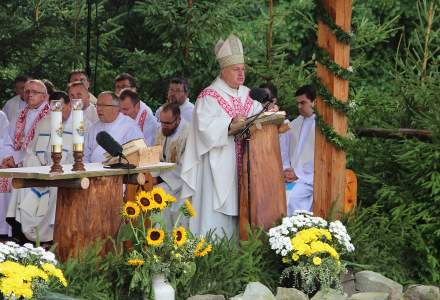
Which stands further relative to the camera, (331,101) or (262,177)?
(331,101)

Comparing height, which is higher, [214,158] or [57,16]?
[57,16]

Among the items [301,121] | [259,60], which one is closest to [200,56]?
[259,60]

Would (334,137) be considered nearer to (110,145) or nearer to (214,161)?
(214,161)

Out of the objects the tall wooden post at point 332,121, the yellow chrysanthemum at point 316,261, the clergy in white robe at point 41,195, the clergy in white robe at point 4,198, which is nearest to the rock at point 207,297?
the yellow chrysanthemum at point 316,261

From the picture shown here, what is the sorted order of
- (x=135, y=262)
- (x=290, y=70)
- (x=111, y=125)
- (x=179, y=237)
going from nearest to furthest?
(x=135, y=262), (x=179, y=237), (x=111, y=125), (x=290, y=70)

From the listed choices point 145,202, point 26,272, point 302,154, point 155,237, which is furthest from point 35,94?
point 26,272

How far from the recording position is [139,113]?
13.2m

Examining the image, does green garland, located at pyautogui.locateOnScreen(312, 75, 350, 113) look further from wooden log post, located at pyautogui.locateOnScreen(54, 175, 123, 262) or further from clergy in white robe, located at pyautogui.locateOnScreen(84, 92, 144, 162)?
wooden log post, located at pyautogui.locateOnScreen(54, 175, 123, 262)

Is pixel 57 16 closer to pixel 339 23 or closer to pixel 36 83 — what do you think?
pixel 36 83

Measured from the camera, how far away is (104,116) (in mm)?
11445

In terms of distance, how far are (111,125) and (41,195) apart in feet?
4.05

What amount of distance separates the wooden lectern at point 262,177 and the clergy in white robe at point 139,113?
2.47 metres

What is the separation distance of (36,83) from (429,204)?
13.2ft

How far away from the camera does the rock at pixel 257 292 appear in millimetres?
9297
